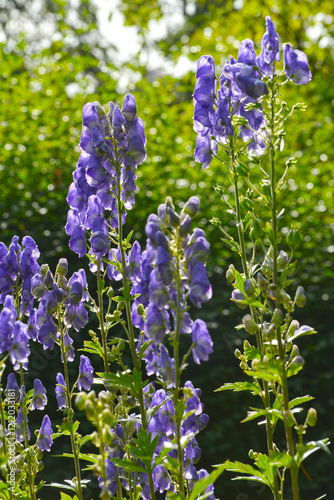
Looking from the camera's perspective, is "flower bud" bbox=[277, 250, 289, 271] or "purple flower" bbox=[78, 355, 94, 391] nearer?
"flower bud" bbox=[277, 250, 289, 271]

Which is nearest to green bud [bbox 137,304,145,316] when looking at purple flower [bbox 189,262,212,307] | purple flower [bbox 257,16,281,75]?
purple flower [bbox 189,262,212,307]

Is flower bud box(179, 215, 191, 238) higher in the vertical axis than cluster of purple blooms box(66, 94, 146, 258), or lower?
lower

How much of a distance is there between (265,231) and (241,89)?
55 centimetres

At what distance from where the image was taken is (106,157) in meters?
2.34

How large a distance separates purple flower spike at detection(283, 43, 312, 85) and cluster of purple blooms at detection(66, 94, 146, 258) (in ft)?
2.13

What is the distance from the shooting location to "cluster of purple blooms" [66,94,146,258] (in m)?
2.33

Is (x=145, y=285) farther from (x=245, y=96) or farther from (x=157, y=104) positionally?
(x=157, y=104)

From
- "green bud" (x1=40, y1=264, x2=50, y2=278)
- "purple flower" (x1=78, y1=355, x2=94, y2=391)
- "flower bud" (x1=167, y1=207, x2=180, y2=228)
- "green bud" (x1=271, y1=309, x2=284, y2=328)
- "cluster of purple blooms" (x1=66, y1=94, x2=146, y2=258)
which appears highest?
"cluster of purple blooms" (x1=66, y1=94, x2=146, y2=258)

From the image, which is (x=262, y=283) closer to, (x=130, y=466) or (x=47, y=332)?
(x=130, y=466)

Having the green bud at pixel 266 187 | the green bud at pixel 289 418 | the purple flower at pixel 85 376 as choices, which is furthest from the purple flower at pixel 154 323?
the purple flower at pixel 85 376

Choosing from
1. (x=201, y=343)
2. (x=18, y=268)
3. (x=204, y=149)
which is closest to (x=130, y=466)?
(x=201, y=343)

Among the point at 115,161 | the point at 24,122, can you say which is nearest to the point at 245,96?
the point at 115,161

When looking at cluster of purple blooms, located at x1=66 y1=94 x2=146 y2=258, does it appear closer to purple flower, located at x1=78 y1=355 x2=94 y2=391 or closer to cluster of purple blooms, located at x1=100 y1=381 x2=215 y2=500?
purple flower, located at x1=78 y1=355 x2=94 y2=391

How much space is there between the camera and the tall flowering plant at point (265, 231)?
192 centimetres
